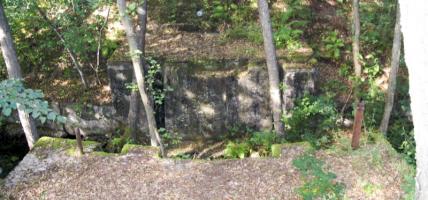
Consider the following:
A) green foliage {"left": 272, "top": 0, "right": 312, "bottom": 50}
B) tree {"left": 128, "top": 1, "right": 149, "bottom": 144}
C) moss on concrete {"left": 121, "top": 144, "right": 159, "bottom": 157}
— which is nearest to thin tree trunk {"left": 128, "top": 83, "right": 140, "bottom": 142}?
tree {"left": 128, "top": 1, "right": 149, "bottom": 144}

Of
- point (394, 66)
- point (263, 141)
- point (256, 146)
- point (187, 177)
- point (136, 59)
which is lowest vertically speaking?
point (256, 146)

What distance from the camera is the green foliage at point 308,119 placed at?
32.6 ft

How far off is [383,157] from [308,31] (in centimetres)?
684

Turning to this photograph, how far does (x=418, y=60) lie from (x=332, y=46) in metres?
9.97

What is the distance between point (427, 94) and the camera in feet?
10.9

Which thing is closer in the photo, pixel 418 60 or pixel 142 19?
pixel 418 60

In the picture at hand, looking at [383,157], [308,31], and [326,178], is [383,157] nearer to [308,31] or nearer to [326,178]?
[326,178]

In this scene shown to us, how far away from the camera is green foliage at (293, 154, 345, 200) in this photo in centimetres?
659

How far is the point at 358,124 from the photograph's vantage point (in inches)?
295

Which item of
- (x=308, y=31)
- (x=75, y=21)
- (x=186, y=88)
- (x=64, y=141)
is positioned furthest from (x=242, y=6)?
(x=64, y=141)

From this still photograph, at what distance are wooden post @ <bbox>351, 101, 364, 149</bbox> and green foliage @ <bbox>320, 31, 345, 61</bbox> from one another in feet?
18.1

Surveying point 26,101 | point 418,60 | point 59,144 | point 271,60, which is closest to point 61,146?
point 59,144

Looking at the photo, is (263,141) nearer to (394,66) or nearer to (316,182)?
(316,182)

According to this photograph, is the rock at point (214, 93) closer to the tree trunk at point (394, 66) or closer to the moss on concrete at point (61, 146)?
the tree trunk at point (394, 66)
